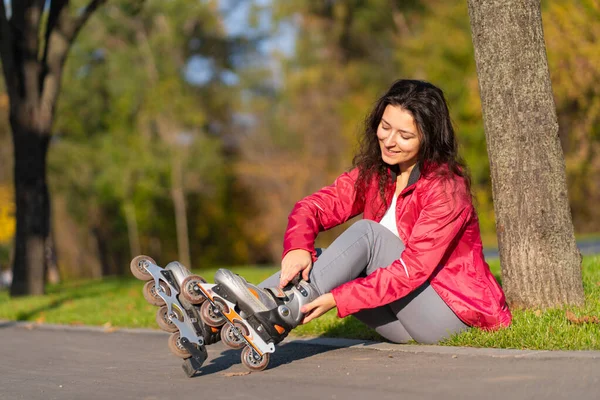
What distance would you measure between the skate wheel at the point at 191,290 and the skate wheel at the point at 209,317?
0.04 meters

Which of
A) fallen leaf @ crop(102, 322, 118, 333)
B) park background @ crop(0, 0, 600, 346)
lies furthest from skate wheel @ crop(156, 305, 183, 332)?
park background @ crop(0, 0, 600, 346)

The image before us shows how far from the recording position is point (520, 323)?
17.1 feet

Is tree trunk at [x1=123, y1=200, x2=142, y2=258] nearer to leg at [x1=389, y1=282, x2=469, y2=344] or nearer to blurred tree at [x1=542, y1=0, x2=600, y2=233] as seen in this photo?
blurred tree at [x1=542, y1=0, x2=600, y2=233]

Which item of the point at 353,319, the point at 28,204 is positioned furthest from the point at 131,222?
the point at 353,319

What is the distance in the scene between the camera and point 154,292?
4.77 meters

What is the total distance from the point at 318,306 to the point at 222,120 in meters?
39.3

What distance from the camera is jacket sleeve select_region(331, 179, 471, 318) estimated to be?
4.64 metres

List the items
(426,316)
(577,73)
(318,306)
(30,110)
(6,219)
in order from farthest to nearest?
(6,219) < (577,73) < (30,110) < (426,316) < (318,306)

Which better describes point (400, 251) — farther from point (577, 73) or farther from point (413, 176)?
point (577, 73)

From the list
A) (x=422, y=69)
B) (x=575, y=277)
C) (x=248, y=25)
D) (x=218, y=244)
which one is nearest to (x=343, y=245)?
(x=575, y=277)

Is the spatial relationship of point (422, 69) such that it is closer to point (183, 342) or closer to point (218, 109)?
point (218, 109)

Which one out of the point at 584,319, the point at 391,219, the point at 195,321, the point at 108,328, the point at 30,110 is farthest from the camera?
the point at 30,110

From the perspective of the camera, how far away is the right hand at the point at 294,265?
181 inches

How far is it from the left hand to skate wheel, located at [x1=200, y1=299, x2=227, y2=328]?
0.43m
